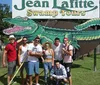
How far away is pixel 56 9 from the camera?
13875 mm

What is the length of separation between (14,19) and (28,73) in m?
3.43

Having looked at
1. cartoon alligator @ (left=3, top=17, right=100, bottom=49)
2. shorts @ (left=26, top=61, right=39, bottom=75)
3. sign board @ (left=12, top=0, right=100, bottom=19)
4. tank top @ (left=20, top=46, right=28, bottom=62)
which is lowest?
shorts @ (left=26, top=61, right=39, bottom=75)

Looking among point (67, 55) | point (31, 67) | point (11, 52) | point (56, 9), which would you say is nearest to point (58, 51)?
point (67, 55)

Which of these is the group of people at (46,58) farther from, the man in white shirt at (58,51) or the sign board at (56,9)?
the sign board at (56,9)

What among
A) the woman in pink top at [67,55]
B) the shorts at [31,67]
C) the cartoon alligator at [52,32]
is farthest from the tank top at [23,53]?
the cartoon alligator at [52,32]

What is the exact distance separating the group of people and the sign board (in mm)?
3128

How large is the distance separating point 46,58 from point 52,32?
3.68 m

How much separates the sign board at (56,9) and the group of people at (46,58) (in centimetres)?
313

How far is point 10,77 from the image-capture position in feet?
36.6

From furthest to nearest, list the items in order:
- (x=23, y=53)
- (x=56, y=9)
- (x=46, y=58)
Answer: (x=56, y=9) < (x=23, y=53) < (x=46, y=58)

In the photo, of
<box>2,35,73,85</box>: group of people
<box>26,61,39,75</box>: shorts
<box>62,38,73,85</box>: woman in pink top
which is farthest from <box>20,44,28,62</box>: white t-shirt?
<box>62,38,73,85</box>: woman in pink top

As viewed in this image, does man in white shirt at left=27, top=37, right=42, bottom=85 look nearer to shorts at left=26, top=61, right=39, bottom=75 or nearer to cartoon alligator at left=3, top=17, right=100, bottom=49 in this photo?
shorts at left=26, top=61, right=39, bottom=75

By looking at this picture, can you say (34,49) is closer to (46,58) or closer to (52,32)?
(46,58)

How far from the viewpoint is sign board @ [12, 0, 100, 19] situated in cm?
1377
